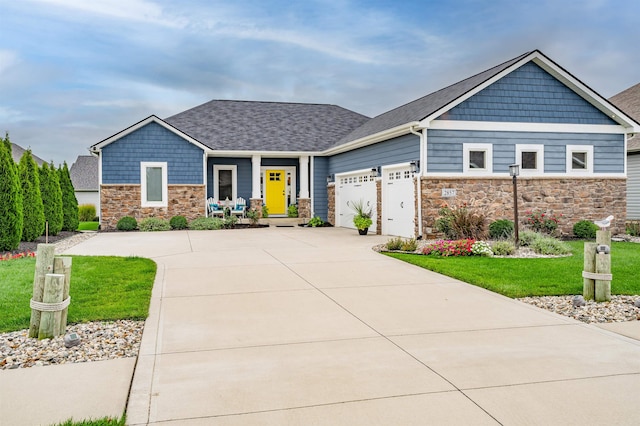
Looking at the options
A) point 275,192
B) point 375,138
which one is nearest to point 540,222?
point 375,138

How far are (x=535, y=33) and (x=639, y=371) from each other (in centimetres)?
1691

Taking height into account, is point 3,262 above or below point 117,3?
below

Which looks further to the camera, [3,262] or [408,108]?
[408,108]

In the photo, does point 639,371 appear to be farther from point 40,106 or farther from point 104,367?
point 40,106

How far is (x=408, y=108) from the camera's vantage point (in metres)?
18.8

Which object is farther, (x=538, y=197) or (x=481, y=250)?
(x=538, y=197)

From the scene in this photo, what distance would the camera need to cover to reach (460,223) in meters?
14.5

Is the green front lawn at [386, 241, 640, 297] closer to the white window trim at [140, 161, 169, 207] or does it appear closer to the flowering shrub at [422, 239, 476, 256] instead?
the flowering shrub at [422, 239, 476, 256]

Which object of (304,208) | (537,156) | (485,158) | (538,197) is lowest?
(304,208)

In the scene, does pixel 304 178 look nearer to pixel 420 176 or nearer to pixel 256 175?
pixel 256 175

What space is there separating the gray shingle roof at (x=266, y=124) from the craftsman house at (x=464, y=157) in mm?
2224

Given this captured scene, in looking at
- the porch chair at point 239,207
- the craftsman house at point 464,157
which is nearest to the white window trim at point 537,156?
the craftsman house at point 464,157

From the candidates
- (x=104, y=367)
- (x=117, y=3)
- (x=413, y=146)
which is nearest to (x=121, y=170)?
(x=117, y=3)

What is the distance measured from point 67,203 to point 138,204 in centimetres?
273
